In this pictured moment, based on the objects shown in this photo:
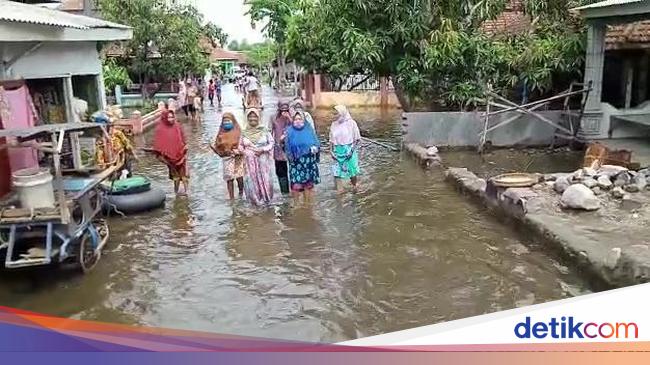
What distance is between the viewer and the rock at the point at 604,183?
28.2ft

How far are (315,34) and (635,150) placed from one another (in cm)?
937

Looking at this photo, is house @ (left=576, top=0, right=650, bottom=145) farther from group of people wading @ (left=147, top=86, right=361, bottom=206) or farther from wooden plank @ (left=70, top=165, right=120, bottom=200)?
wooden plank @ (left=70, top=165, right=120, bottom=200)

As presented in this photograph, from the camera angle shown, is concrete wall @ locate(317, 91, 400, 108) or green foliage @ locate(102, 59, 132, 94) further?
concrete wall @ locate(317, 91, 400, 108)

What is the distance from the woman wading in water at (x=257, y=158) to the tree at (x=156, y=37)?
1553 centimetres

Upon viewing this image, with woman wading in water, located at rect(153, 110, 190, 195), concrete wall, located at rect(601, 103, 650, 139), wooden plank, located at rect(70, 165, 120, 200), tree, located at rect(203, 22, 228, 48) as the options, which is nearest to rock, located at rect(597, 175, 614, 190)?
concrete wall, located at rect(601, 103, 650, 139)

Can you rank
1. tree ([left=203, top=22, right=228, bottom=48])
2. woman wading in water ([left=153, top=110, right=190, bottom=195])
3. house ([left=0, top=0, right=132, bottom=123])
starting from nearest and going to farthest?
house ([left=0, top=0, right=132, bottom=123]) → woman wading in water ([left=153, top=110, right=190, bottom=195]) → tree ([left=203, top=22, right=228, bottom=48])

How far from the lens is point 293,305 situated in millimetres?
5973

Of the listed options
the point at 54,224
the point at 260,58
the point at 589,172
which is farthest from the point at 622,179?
the point at 260,58

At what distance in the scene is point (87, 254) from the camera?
6906 millimetres

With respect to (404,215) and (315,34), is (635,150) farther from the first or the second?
(315,34)

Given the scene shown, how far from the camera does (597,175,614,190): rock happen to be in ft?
28.2

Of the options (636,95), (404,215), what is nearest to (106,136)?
(404,215)

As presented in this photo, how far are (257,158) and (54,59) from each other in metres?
5.05

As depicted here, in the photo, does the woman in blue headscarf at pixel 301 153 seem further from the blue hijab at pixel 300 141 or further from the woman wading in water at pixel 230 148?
the woman wading in water at pixel 230 148
